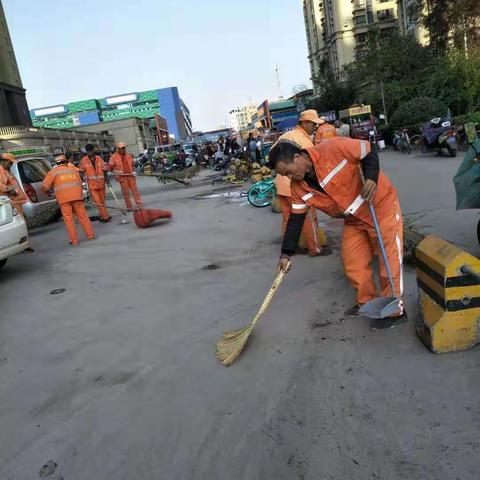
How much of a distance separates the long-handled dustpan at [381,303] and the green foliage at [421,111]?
60.2 feet

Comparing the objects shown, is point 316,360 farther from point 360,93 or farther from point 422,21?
point 360,93

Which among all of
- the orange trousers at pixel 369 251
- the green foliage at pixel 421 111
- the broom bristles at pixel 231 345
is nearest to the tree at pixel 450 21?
the green foliage at pixel 421 111

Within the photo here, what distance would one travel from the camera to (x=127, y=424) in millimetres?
2836

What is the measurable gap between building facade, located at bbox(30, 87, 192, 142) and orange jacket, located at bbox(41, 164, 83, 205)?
120454mm

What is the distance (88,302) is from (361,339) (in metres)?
3.07

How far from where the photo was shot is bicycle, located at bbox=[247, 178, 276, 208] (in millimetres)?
10484

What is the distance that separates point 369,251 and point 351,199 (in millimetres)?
489

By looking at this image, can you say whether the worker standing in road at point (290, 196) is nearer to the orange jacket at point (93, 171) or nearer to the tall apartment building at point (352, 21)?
the orange jacket at point (93, 171)

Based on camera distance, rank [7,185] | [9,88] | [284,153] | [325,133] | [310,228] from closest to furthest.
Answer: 1. [284,153]
2. [310,228]
3. [325,133]
4. [7,185]
5. [9,88]

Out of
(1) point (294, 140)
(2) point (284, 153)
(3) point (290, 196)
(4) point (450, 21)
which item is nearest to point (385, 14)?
(4) point (450, 21)

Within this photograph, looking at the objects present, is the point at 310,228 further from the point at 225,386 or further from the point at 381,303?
the point at 225,386

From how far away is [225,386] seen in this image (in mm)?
3154

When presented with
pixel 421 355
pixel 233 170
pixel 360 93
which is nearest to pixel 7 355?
pixel 421 355

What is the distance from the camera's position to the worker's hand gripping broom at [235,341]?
3.47 metres
